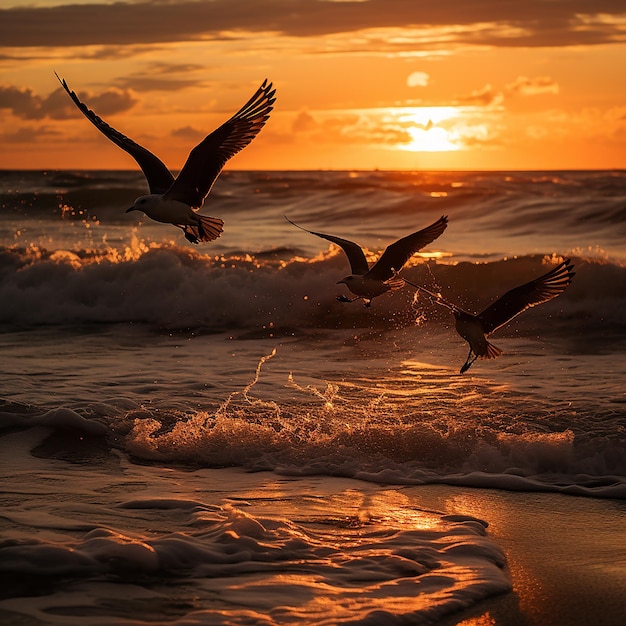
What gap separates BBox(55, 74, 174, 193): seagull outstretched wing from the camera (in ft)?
30.7

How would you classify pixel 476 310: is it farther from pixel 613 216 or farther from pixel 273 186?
pixel 273 186

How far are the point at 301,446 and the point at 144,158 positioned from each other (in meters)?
2.74

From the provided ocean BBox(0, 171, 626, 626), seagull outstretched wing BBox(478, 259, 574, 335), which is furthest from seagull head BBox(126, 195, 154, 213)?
seagull outstretched wing BBox(478, 259, 574, 335)

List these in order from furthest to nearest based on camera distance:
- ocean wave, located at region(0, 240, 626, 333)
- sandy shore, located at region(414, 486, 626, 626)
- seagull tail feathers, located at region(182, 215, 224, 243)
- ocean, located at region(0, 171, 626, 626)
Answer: ocean wave, located at region(0, 240, 626, 333) → seagull tail feathers, located at region(182, 215, 224, 243) → ocean, located at region(0, 171, 626, 626) → sandy shore, located at region(414, 486, 626, 626)

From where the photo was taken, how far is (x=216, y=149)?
29.1ft

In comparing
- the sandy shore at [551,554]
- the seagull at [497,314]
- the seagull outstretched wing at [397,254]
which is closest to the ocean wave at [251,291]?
the seagull outstretched wing at [397,254]

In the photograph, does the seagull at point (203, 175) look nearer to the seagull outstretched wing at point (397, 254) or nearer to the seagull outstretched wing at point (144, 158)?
the seagull outstretched wing at point (144, 158)

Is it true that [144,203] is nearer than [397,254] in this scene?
Yes

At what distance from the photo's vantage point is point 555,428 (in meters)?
9.84

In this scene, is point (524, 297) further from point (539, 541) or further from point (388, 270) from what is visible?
point (539, 541)

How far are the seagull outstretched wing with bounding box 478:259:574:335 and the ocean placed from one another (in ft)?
3.39

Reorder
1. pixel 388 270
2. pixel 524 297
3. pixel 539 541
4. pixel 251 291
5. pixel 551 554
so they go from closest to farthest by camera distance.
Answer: pixel 551 554
pixel 539 541
pixel 524 297
pixel 388 270
pixel 251 291

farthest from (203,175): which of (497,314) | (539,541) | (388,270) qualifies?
(539,541)

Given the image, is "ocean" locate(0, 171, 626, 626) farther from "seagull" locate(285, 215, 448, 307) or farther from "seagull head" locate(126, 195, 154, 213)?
"seagull head" locate(126, 195, 154, 213)
